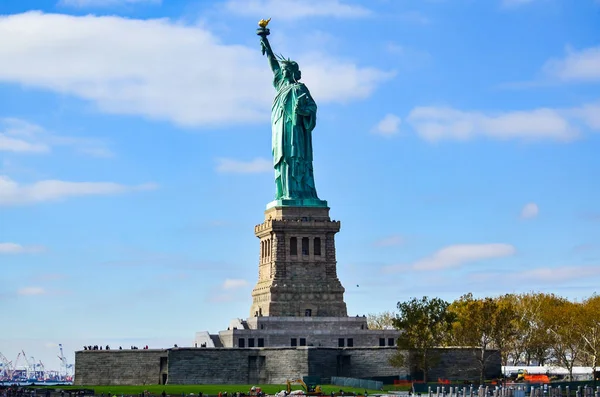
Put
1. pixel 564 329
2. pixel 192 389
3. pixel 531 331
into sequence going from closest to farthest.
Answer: pixel 192 389
pixel 564 329
pixel 531 331

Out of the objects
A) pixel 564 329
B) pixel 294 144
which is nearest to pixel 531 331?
pixel 564 329

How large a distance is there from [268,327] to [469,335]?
58.9 feet

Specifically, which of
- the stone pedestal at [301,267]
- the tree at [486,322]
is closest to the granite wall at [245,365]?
the tree at [486,322]

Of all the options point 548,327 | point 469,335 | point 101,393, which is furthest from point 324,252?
point 101,393

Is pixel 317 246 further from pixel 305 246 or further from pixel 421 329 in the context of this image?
pixel 421 329

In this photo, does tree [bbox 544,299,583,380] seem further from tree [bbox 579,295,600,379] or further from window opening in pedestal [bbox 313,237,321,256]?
window opening in pedestal [bbox 313,237,321,256]

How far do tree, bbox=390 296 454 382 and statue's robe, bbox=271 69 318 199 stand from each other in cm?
1746

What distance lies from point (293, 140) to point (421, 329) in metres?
24.6

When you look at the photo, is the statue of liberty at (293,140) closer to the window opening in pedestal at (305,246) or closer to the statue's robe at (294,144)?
the statue's robe at (294,144)

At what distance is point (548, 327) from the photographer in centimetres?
12450

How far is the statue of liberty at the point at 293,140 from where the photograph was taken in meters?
117

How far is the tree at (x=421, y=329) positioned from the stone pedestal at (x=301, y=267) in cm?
→ 915

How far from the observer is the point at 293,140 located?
385ft

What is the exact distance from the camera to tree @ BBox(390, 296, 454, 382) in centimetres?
10131
